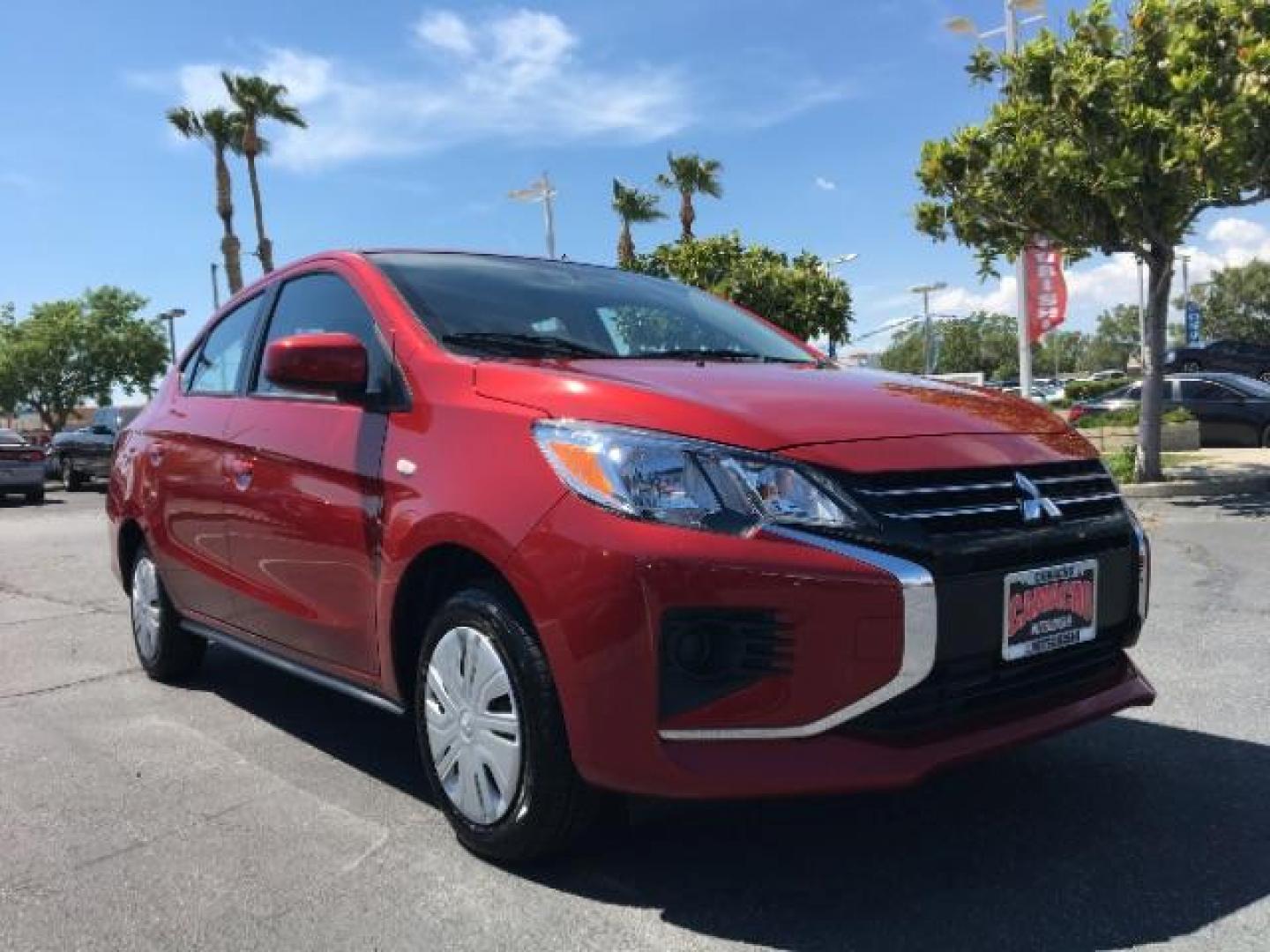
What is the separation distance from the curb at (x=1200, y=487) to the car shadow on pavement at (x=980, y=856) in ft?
32.5

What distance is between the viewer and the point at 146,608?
204 inches

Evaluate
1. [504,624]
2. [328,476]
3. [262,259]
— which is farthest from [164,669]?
[262,259]

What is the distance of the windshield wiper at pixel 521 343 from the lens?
3331 millimetres

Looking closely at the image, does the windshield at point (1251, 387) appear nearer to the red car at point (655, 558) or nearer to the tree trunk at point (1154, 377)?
the tree trunk at point (1154, 377)

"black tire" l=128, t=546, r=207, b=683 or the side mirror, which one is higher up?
the side mirror

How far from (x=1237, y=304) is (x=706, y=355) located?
8772cm

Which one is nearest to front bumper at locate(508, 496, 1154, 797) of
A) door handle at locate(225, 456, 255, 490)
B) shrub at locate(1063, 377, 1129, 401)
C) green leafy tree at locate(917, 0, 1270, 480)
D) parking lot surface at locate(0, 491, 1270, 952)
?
parking lot surface at locate(0, 491, 1270, 952)

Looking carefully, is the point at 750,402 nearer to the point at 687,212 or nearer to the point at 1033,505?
the point at 1033,505

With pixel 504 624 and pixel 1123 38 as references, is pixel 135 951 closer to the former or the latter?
pixel 504 624

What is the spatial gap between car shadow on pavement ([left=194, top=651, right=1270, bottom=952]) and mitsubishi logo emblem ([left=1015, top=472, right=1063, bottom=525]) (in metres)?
0.76

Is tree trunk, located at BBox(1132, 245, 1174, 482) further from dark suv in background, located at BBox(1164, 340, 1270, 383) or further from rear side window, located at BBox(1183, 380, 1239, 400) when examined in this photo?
dark suv in background, located at BBox(1164, 340, 1270, 383)

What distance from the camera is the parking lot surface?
257 cm

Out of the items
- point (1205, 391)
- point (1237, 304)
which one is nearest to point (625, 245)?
point (1205, 391)

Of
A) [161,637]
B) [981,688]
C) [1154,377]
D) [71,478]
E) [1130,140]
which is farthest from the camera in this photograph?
[71,478]
